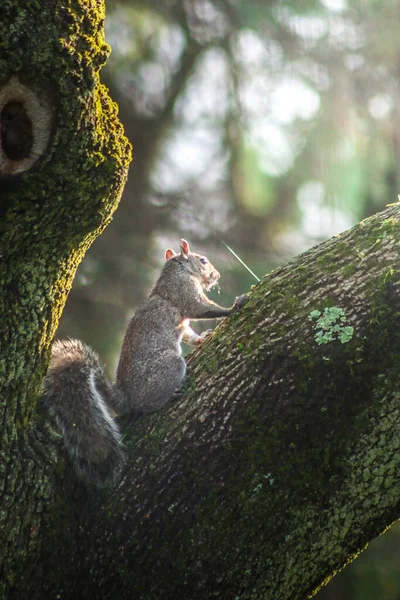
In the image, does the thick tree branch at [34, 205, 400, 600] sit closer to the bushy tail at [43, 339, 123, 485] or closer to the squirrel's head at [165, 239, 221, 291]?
the bushy tail at [43, 339, 123, 485]

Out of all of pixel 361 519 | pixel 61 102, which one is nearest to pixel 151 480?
pixel 361 519

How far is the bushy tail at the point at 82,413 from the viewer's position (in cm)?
194

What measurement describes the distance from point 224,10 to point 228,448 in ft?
9.32

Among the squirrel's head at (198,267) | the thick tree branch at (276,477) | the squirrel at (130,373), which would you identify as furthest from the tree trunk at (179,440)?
the squirrel's head at (198,267)

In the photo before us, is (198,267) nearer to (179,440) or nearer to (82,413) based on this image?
(82,413)

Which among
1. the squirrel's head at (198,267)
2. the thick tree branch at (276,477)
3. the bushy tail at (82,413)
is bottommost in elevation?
the thick tree branch at (276,477)

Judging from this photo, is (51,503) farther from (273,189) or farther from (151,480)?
(273,189)

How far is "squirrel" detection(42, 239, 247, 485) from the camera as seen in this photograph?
6.50 feet

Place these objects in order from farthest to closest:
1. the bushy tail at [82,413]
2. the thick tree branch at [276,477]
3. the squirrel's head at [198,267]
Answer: the squirrel's head at [198,267]
the bushy tail at [82,413]
the thick tree branch at [276,477]

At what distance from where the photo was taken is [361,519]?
1.74m

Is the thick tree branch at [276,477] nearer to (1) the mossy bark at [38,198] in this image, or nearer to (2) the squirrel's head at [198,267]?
(1) the mossy bark at [38,198]

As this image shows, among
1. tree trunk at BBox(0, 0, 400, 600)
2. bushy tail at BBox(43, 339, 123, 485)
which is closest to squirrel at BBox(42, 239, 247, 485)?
bushy tail at BBox(43, 339, 123, 485)

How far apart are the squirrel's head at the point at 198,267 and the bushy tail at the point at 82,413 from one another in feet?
3.30

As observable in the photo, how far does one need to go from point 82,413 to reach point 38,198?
2.20ft
